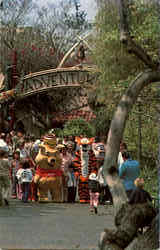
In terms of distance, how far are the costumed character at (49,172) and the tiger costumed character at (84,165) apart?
462 millimetres

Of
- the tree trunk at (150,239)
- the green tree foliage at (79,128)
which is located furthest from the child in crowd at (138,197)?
the green tree foliage at (79,128)

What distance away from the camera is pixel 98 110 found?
1184 inches

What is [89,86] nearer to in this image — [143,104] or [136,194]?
[143,104]

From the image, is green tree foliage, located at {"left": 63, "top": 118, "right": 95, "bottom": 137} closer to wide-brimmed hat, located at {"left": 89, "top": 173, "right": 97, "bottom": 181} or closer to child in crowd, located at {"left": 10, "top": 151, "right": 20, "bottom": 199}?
child in crowd, located at {"left": 10, "top": 151, "right": 20, "bottom": 199}

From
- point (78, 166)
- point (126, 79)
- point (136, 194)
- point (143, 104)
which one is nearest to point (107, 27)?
point (126, 79)

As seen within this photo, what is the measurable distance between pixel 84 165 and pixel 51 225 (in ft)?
14.4

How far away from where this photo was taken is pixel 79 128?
26281 millimetres

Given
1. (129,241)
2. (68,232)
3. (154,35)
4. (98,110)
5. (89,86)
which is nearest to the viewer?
(129,241)

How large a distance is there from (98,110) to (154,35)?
8.86m

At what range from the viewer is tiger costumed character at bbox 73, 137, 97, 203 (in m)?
16.1

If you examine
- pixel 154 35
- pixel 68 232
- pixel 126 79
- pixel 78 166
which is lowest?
pixel 68 232

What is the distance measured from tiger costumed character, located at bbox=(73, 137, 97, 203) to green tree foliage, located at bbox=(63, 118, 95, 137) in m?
9.27

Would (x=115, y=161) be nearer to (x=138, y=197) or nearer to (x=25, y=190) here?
(x=138, y=197)

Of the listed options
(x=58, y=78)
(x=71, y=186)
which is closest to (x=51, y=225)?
(x=71, y=186)
